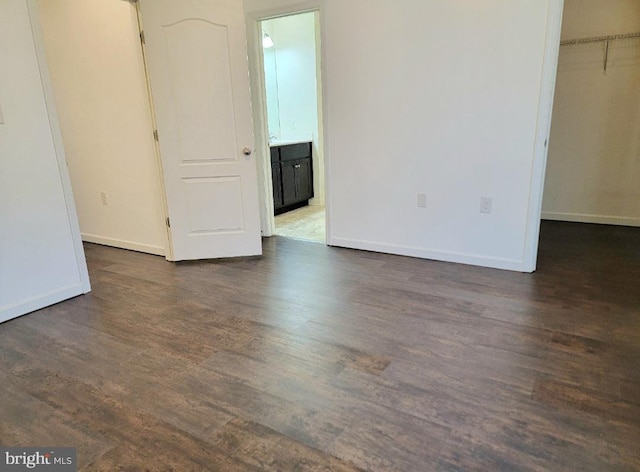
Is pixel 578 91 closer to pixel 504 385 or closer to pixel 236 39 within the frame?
pixel 236 39

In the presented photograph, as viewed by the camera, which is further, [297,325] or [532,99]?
[532,99]

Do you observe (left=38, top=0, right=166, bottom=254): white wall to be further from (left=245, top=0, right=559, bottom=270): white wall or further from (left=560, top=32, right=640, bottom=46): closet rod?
(left=560, top=32, right=640, bottom=46): closet rod

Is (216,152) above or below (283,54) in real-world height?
below

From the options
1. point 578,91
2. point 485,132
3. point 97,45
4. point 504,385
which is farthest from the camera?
point 578,91

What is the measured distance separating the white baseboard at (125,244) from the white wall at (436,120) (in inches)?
66.5

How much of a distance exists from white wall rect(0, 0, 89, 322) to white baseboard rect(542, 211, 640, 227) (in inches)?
181

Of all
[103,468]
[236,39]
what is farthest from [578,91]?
[103,468]

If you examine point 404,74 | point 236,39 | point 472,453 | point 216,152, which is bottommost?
point 472,453

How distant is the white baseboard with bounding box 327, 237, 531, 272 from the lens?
318cm

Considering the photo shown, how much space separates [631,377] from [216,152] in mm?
3060

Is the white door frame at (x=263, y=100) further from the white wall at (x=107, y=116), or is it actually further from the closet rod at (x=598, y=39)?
the closet rod at (x=598, y=39)

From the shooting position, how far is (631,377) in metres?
1.85

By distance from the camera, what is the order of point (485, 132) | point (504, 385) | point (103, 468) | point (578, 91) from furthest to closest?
1. point (578, 91)
2. point (485, 132)
3. point (504, 385)
4. point (103, 468)

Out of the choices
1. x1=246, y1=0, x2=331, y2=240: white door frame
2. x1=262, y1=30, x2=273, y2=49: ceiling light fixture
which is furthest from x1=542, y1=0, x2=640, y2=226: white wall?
x1=262, y1=30, x2=273, y2=49: ceiling light fixture
